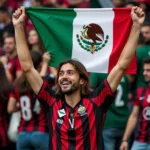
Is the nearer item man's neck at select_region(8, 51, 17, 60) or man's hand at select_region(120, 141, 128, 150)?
man's hand at select_region(120, 141, 128, 150)

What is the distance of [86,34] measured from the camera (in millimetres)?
8062

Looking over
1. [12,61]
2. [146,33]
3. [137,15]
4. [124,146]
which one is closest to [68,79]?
[137,15]

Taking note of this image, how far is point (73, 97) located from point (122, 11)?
1334 mm

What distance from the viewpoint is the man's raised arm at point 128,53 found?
712 cm

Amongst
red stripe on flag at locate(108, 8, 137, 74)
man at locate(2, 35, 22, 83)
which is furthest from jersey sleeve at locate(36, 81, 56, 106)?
man at locate(2, 35, 22, 83)

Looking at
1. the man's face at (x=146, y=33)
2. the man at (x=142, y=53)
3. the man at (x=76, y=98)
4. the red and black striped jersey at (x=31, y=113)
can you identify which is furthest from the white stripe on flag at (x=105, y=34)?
the man's face at (x=146, y=33)

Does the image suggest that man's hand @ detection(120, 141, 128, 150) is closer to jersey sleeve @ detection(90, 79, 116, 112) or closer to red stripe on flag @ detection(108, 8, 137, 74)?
red stripe on flag @ detection(108, 8, 137, 74)

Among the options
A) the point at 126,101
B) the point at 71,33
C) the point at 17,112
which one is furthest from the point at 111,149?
the point at 71,33

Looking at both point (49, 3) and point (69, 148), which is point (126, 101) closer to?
point (69, 148)

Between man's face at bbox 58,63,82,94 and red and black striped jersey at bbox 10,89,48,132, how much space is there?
176cm

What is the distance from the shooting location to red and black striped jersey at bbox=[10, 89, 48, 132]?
898 cm

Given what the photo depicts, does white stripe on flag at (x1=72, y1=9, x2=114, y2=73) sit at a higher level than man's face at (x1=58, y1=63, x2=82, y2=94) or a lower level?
higher

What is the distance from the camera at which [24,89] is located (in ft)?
29.5

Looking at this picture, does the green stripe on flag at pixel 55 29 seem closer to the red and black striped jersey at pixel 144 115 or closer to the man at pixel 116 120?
the red and black striped jersey at pixel 144 115
